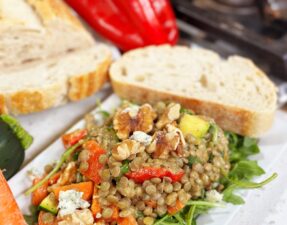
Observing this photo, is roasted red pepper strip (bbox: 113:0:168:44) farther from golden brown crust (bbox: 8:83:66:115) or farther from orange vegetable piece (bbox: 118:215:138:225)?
orange vegetable piece (bbox: 118:215:138:225)

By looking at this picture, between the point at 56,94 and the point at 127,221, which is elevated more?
the point at 56,94

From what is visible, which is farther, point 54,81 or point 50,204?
point 54,81

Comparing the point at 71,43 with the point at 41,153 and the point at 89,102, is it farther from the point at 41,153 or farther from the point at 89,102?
the point at 41,153

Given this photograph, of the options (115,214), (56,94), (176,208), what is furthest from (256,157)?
(56,94)

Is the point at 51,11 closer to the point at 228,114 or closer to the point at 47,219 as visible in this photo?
the point at 228,114

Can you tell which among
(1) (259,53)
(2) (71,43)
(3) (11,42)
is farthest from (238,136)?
(3) (11,42)

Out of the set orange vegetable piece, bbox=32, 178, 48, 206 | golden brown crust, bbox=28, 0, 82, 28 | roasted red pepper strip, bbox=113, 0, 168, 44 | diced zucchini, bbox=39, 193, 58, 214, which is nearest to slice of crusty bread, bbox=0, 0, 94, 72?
golden brown crust, bbox=28, 0, 82, 28
